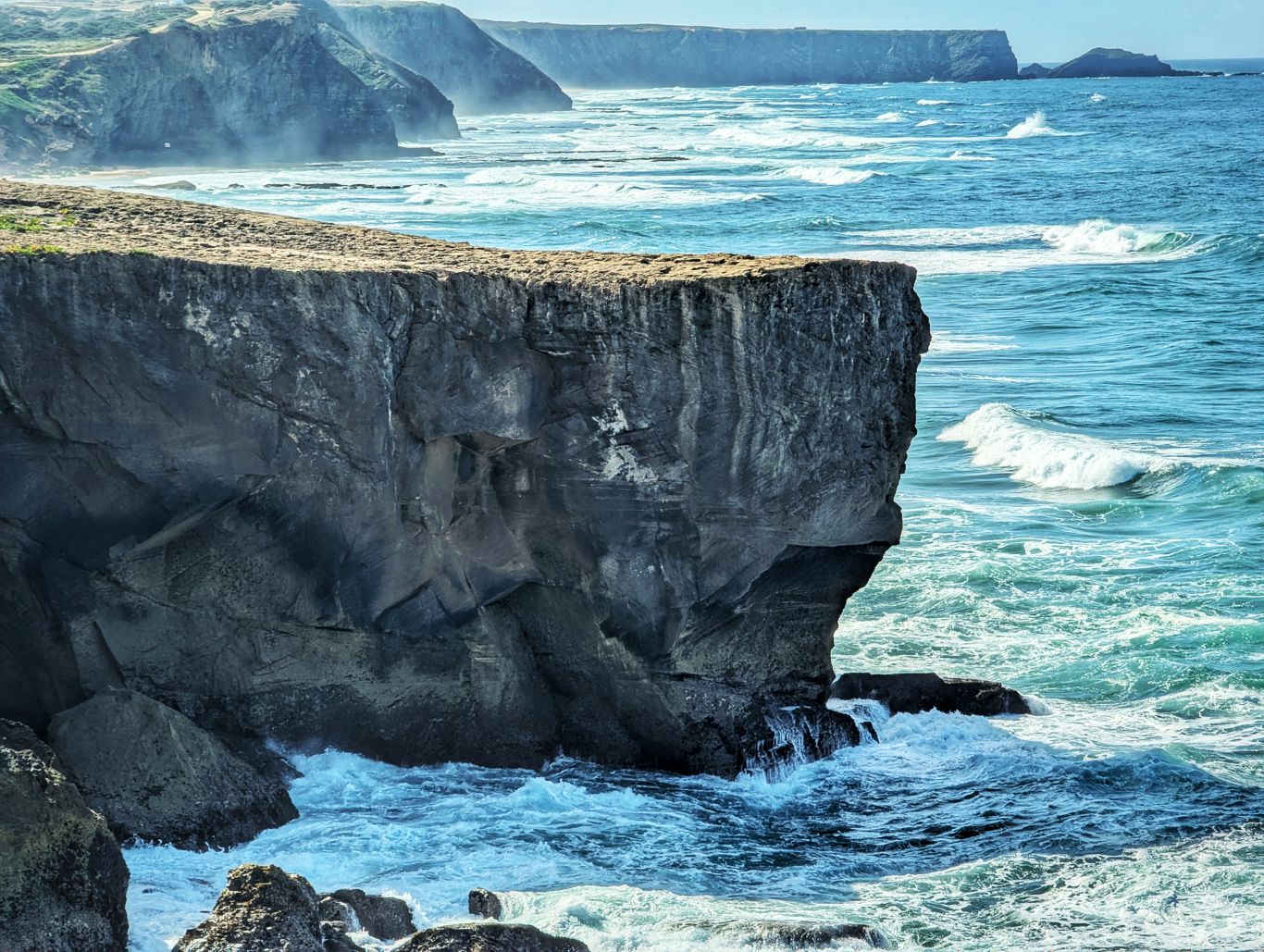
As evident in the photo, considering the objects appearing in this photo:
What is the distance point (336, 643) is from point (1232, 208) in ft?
147

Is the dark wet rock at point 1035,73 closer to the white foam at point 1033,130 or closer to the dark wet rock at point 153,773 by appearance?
the white foam at point 1033,130

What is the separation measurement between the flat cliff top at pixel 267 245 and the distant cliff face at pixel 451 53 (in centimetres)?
12318

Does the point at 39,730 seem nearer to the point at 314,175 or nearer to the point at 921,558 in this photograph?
the point at 921,558

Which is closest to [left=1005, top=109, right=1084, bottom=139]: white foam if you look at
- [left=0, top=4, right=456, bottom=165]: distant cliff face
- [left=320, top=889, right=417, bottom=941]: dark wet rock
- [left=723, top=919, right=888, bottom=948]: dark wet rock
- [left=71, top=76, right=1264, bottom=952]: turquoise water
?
[left=0, top=4, right=456, bottom=165]: distant cliff face

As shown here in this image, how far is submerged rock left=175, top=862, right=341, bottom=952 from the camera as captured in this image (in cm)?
793

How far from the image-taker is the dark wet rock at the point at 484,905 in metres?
9.09

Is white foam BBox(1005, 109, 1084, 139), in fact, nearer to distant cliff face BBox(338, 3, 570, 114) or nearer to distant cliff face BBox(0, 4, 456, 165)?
distant cliff face BBox(0, 4, 456, 165)

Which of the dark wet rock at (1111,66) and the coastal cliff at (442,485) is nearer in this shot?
the coastal cliff at (442,485)

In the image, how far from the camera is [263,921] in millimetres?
7980

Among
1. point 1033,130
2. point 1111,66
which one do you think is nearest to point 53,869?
point 1033,130

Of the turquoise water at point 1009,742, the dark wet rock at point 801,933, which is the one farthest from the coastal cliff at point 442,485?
the dark wet rock at point 801,933

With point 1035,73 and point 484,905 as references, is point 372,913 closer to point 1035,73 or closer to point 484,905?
point 484,905

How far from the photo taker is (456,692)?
456 inches

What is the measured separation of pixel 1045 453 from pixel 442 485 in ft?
42.1
